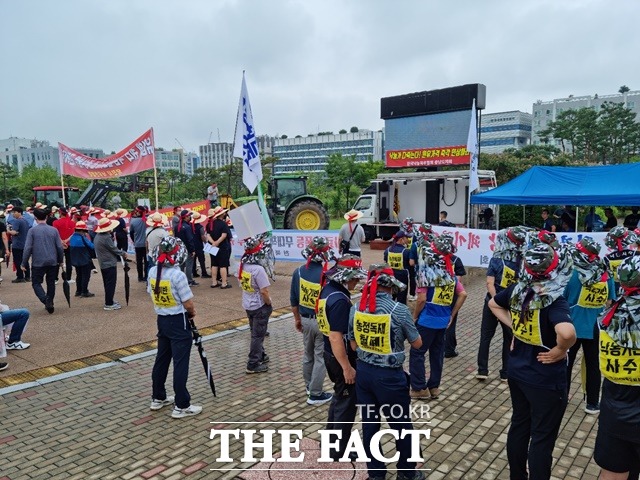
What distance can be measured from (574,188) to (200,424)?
10903 millimetres

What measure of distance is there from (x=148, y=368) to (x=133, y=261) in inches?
415

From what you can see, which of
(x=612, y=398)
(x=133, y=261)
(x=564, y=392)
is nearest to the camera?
(x=612, y=398)

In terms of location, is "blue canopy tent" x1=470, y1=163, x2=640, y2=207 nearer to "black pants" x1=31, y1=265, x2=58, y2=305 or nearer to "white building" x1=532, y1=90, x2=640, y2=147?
"black pants" x1=31, y1=265, x2=58, y2=305

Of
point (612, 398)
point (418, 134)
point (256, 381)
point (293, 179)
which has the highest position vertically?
point (418, 134)

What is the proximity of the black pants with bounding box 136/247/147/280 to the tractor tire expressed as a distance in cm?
693

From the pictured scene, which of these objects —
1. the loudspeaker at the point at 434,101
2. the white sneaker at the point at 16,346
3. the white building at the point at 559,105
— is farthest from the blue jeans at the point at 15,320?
the white building at the point at 559,105

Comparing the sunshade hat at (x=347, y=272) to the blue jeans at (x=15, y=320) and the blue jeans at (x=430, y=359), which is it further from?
the blue jeans at (x=15, y=320)

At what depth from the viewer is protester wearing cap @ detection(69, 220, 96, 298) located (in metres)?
9.83

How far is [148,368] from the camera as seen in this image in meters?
6.39

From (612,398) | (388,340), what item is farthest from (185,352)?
(612,398)

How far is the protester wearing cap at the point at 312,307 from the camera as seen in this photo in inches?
196

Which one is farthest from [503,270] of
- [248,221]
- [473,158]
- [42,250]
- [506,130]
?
[506,130]

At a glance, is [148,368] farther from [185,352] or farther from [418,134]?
[418,134]

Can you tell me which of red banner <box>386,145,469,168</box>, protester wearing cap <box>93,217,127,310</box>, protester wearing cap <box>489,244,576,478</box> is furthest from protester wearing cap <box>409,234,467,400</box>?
red banner <box>386,145,469,168</box>
